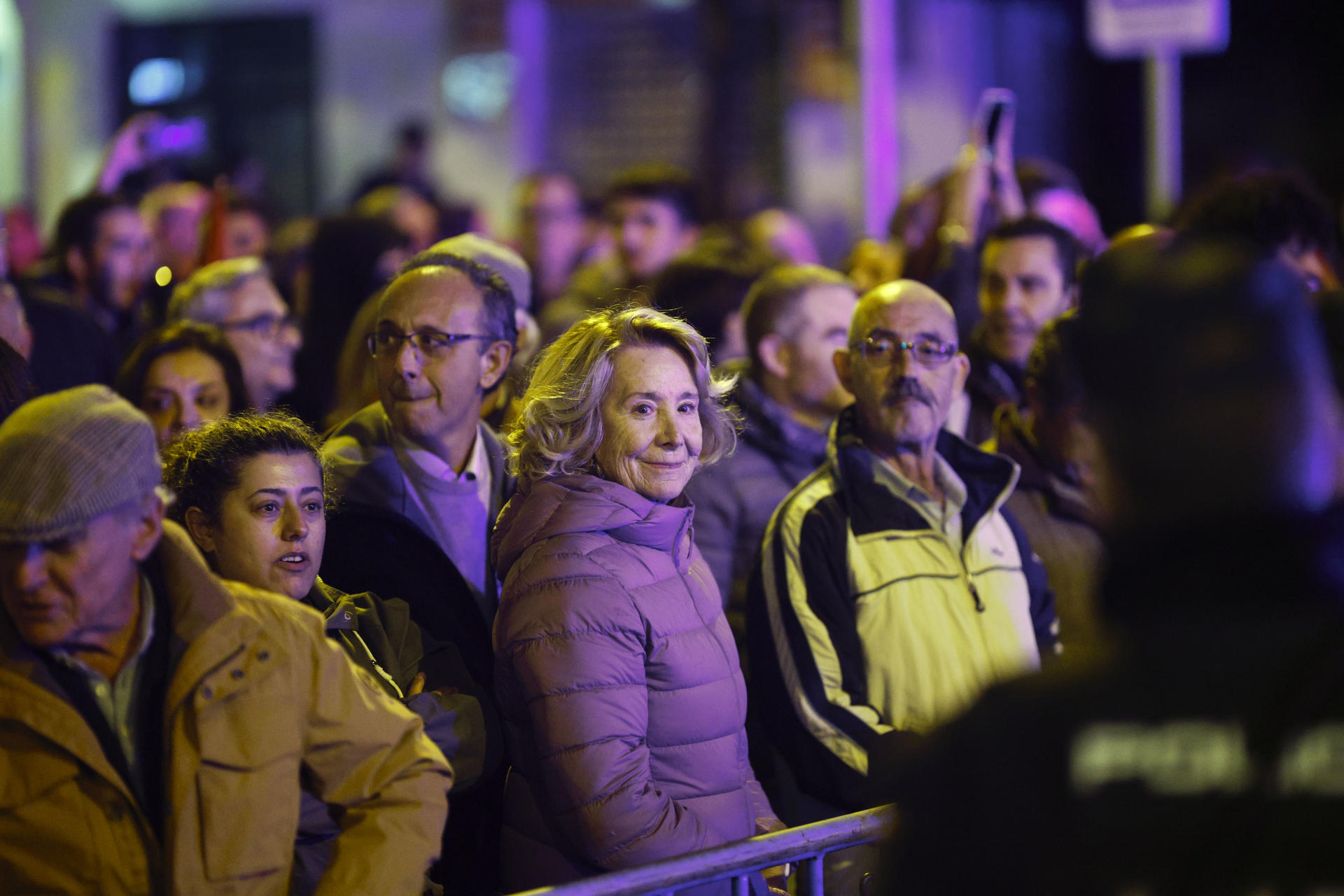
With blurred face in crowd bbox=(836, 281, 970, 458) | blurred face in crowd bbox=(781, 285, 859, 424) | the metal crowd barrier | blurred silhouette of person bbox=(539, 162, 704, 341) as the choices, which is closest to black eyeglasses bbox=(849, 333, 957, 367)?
blurred face in crowd bbox=(836, 281, 970, 458)

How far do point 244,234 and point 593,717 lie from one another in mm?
5305

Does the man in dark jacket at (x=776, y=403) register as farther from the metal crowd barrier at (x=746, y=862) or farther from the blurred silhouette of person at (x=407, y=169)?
the blurred silhouette of person at (x=407, y=169)

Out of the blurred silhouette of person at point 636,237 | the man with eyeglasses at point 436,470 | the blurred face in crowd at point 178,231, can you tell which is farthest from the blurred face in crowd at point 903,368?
the blurred face in crowd at point 178,231

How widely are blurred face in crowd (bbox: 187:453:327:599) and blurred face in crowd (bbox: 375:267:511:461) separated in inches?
22.1

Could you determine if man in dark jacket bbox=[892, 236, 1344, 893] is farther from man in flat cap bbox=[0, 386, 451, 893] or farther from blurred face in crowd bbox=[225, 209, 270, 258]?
blurred face in crowd bbox=[225, 209, 270, 258]

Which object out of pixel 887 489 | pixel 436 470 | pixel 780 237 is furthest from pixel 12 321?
pixel 780 237

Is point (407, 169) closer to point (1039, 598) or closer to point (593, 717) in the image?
point (1039, 598)

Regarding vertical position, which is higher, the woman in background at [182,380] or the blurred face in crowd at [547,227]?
the blurred face in crowd at [547,227]

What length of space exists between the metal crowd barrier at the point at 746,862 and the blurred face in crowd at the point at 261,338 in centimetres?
265

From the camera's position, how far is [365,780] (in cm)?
226

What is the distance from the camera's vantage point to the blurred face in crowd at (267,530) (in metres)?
2.78

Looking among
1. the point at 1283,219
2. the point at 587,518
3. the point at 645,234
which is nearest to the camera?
the point at 587,518

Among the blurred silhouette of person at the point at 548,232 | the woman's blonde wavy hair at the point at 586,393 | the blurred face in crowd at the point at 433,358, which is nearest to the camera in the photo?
the woman's blonde wavy hair at the point at 586,393

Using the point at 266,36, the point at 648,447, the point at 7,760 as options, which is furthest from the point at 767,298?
the point at 266,36
